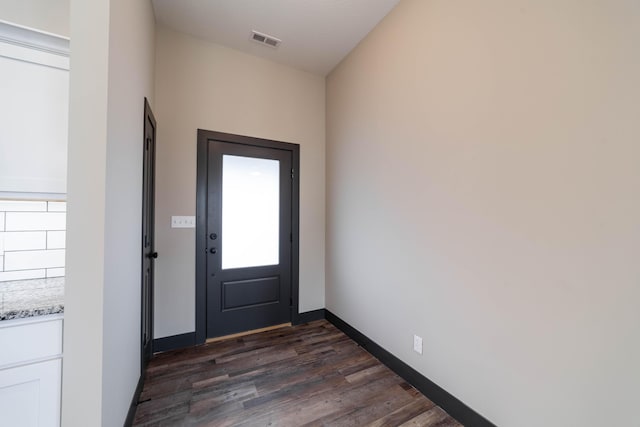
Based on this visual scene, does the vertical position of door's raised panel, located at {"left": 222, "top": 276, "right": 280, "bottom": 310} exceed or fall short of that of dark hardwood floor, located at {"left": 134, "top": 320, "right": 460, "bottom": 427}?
it exceeds it

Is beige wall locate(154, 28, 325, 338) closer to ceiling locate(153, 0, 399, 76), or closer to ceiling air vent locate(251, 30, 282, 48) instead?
ceiling locate(153, 0, 399, 76)

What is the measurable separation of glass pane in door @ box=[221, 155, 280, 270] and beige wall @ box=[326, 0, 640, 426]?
4.25ft

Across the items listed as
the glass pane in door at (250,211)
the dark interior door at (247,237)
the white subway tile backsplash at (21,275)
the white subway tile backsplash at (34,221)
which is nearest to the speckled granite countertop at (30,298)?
the white subway tile backsplash at (21,275)

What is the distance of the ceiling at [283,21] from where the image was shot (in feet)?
7.02

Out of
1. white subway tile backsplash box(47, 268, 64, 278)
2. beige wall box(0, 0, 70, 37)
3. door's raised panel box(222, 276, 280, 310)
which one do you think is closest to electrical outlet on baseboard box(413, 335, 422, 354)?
door's raised panel box(222, 276, 280, 310)

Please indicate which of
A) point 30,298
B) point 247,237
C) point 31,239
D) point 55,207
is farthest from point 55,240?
point 247,237

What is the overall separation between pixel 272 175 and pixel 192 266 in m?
1.33

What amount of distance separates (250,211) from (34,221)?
65.2 inches

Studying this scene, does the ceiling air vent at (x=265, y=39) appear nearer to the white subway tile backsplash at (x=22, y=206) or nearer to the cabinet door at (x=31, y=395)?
the white subway tile backsplash at (x=22, y=206)

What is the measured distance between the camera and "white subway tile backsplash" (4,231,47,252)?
1366mm

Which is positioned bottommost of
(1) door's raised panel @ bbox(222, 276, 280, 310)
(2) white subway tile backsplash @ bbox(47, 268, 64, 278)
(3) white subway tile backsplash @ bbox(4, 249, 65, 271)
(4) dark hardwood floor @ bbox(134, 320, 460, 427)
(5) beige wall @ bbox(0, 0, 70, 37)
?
(4) dark hardwood floor @ bbox(134, 320, 460, 427)

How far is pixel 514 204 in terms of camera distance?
1.37 metres

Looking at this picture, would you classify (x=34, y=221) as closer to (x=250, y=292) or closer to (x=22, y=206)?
(x=22, y=206)

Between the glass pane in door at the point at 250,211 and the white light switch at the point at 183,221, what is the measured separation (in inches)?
12.0
